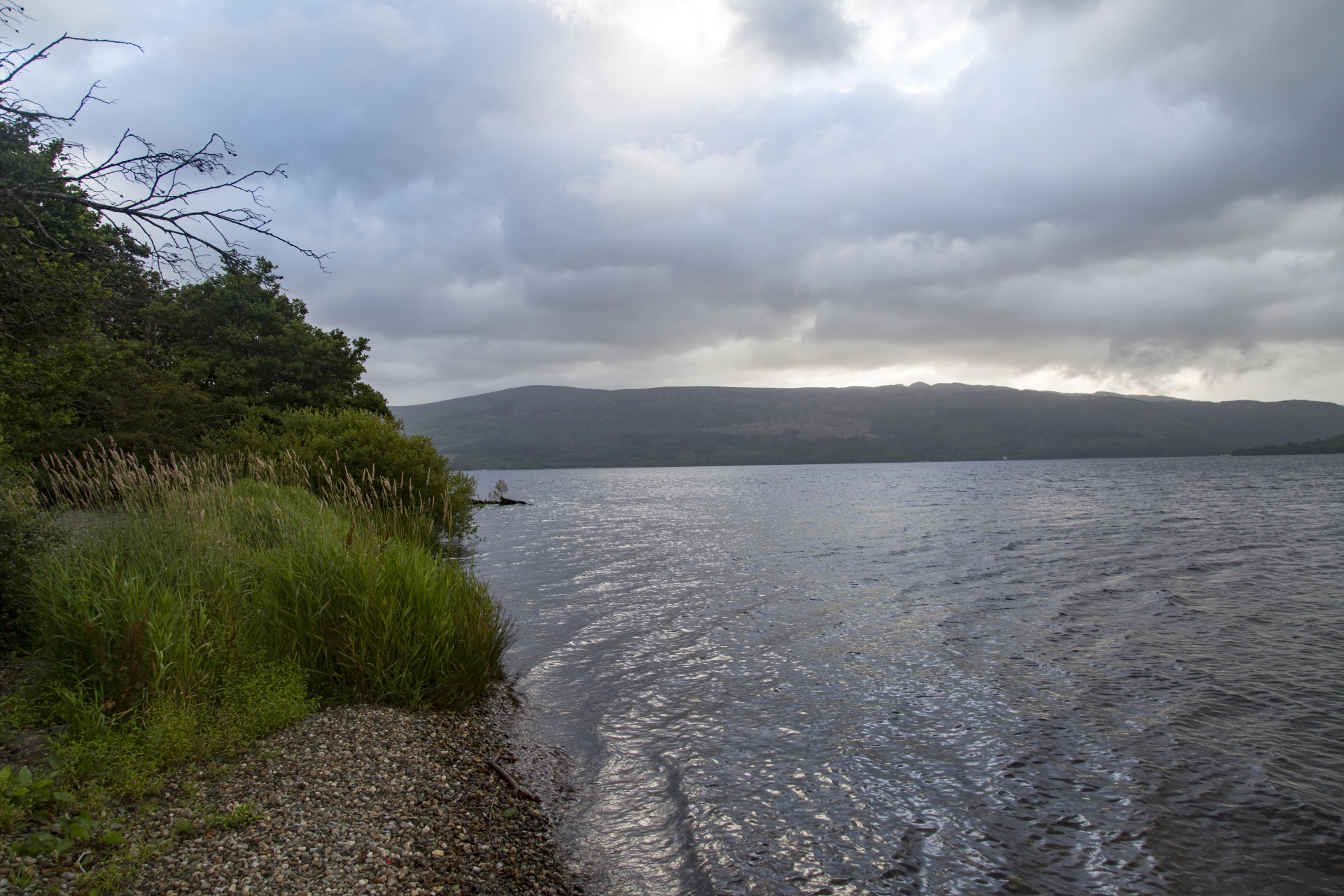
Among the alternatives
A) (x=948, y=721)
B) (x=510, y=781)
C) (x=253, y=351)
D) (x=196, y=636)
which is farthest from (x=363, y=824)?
(x=253, y=351)

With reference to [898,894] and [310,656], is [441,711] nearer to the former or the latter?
[310,656]

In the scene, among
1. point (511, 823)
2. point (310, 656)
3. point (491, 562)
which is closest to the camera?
point (511, 823)

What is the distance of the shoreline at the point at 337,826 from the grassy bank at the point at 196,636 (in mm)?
291

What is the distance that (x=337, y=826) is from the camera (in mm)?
5863

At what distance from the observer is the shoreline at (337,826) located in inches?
192

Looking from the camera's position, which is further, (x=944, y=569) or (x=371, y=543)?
(x=944, y=569)

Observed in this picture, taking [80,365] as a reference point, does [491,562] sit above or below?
below

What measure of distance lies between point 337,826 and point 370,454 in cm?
2241

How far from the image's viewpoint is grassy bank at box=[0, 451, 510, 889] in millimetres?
5953

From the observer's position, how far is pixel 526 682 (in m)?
12.2

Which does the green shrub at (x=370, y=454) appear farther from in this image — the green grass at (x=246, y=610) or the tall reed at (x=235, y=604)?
the green grass at (x=246, y=610)

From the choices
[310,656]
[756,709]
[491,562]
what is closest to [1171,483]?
[491,562]

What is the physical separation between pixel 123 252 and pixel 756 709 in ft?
33.7

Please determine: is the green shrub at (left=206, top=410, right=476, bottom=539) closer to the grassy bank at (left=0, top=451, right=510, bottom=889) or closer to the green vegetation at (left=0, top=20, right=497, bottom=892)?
the green vegetation at (left=0, top=20, right=497, bottom=892)
